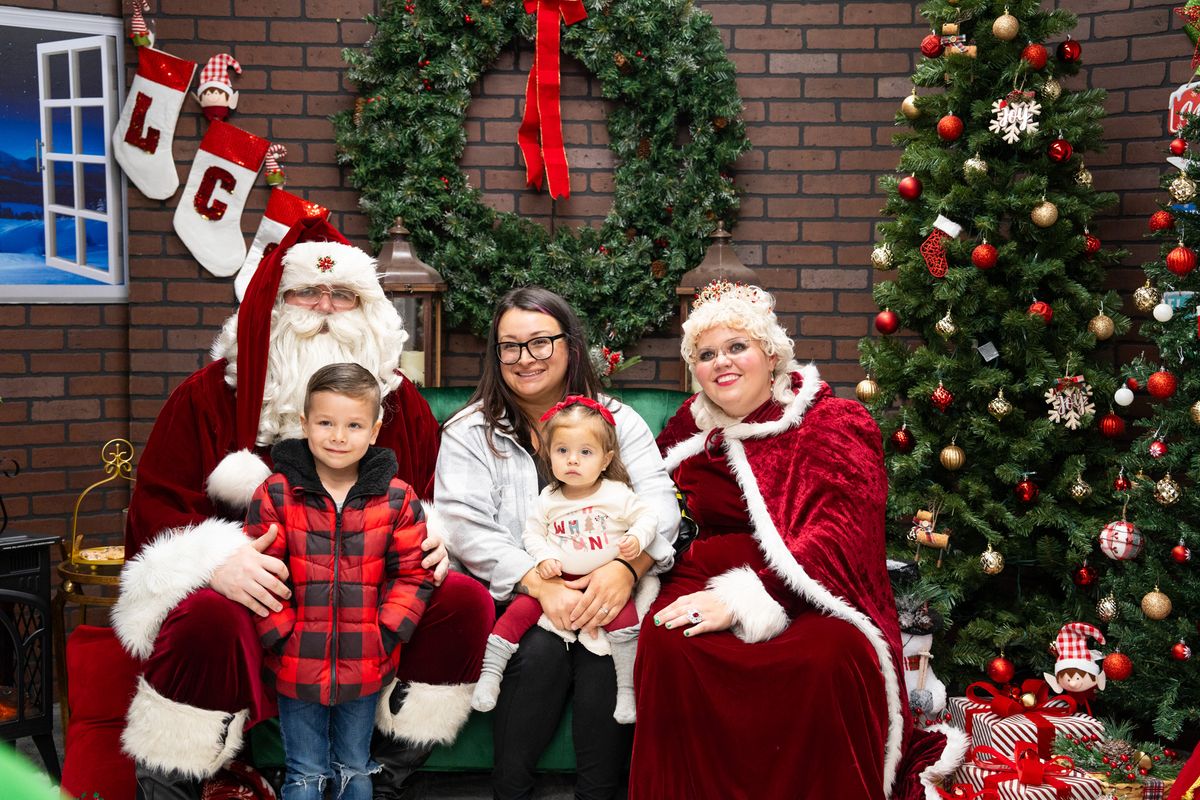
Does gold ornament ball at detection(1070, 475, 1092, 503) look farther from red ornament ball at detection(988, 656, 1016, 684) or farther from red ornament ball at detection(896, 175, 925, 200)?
red ornament ball at detection(896, 175, 925, 200)

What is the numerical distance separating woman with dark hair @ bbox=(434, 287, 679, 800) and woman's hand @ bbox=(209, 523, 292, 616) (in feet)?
1.56

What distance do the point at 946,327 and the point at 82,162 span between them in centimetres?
344

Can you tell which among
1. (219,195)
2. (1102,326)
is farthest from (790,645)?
(219,195)

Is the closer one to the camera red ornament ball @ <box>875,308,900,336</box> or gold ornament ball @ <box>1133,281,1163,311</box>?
gold ornament ball @ <box>1133,281,1163,311</box>

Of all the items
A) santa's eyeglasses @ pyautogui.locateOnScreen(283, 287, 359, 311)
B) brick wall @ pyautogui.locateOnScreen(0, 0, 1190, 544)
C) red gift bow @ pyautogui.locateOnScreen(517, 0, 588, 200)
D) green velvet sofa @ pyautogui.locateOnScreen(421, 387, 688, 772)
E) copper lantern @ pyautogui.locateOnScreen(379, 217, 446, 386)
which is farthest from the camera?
brick wall @ pyautogui.locateOnScreen(0, 0, 1190, 544)

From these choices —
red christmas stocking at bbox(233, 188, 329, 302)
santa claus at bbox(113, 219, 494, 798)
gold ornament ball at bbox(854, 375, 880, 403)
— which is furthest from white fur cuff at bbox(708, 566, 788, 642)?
red christmas stocking at bbox(233, 188, 329, 302)

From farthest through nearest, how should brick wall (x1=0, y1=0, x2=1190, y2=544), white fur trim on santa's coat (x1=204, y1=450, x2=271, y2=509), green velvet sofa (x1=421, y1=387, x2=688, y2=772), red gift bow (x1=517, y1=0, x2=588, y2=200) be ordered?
brick wall (x1=0, y1=0, x2=1190, y2=544)
red gift bow (x1=517, y1=0, x2=588, y2=200)
white fur trim on santa's coat (x1=204, y1=450, x2=271, y2=509)
green velvet sofa (x1=421, y1=387, x2=688, y2=772)

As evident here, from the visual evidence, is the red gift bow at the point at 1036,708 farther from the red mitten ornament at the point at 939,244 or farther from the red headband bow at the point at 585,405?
the red headband bow at the point at 585,405

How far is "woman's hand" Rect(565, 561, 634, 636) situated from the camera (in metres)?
2.48

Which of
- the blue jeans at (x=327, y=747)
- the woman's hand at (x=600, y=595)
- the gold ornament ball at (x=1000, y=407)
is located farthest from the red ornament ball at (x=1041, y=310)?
the blue jeans at (x=327, y=747)

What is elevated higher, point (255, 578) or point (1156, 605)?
point (255, 578)

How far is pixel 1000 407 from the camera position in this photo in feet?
11.6

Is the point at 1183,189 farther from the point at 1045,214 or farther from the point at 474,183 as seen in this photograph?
the point at 474,183

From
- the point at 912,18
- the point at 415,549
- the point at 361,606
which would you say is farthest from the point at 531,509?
the point at 912,18
